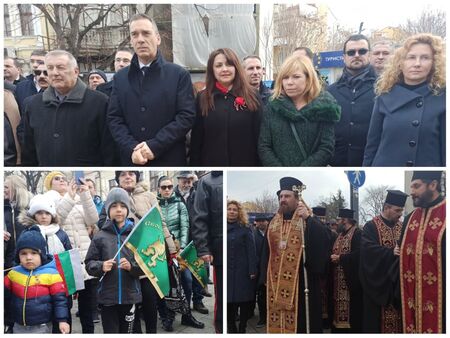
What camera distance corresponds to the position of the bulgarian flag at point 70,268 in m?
2.98

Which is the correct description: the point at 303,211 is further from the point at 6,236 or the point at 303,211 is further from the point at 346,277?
the point at 6,236

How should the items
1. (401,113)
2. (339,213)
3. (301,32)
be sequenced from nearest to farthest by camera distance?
1. (401,113)
2. (339,213)
3. (301,32)

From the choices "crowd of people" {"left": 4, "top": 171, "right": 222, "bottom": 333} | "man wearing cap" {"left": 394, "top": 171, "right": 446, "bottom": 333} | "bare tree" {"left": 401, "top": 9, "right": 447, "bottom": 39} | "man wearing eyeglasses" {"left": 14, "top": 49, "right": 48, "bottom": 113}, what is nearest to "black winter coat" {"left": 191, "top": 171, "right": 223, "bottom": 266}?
"crowd of people" {"left": 4, "top": 171, "right": 222, "bottom": 333}

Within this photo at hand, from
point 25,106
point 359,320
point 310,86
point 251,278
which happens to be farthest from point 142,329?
point 310,86

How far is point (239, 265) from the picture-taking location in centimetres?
301

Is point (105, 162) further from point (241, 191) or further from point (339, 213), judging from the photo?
point (339, 213)

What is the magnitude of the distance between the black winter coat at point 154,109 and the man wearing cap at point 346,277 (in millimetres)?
1148

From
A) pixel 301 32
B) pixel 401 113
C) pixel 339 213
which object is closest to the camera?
pixel 401 113

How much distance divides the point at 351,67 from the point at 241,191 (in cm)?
115

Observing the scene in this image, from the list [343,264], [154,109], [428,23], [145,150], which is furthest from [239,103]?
[428,23]

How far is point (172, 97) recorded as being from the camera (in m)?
2.85

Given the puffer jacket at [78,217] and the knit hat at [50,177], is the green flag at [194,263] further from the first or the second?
the knit hat at [50,177]

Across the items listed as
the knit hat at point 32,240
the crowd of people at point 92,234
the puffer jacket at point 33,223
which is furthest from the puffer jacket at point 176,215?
the knit hat at point 32,240

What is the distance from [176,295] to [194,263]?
0.90 ft
